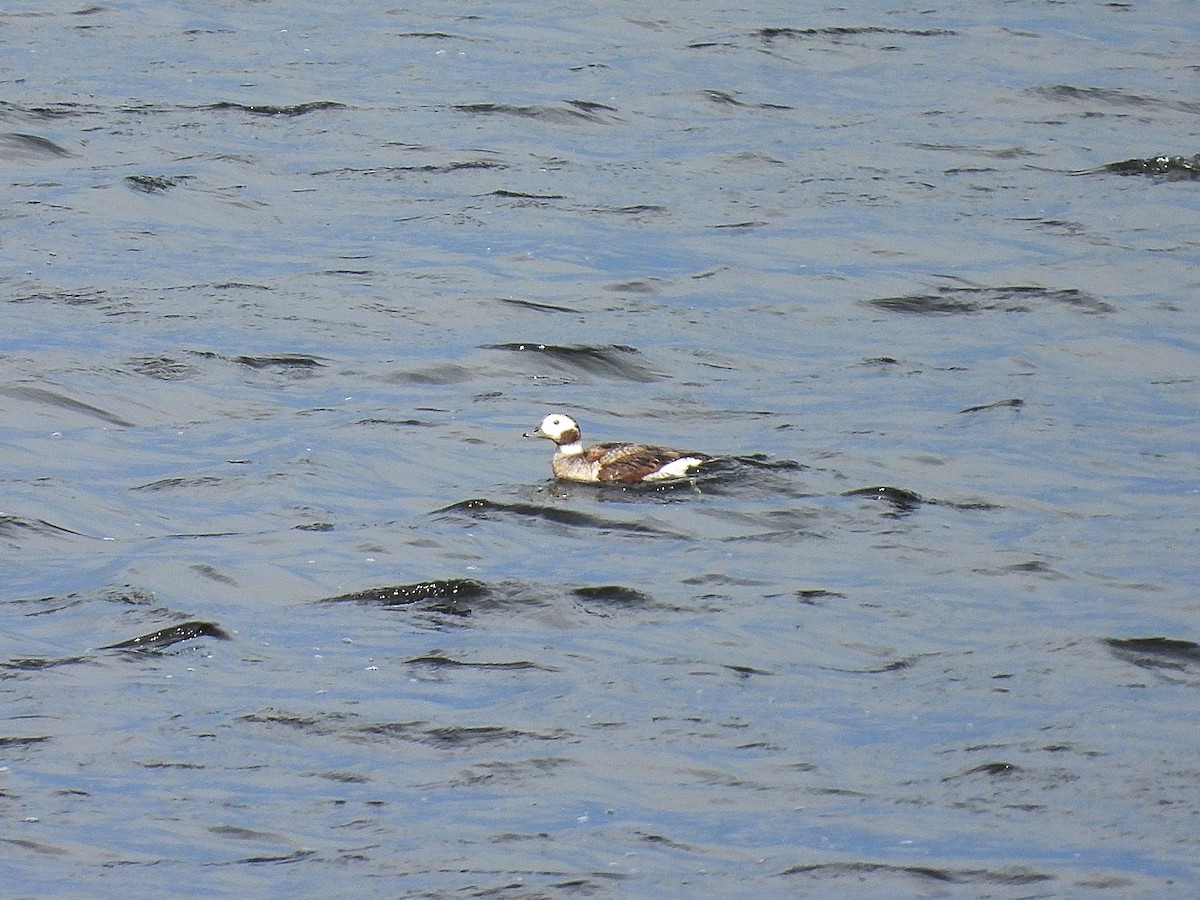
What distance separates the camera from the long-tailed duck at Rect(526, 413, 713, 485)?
1460cm

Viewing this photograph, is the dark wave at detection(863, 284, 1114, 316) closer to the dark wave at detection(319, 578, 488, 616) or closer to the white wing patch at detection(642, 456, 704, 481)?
the white wing patch at detection(642, 456, 704, 481)

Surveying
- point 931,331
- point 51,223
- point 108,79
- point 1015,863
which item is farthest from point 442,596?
point 108,79

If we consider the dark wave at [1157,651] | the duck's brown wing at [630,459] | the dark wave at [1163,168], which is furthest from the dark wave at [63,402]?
the dark wave at [1163,168]

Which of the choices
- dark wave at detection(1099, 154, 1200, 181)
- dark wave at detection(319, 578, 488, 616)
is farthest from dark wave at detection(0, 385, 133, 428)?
dark wave at detection(1099, 154, 1200, 181)

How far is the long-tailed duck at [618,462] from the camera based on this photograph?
47.9 ft

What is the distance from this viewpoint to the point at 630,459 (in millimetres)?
14797

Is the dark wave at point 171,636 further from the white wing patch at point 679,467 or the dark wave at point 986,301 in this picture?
the dark wave at point 986,301

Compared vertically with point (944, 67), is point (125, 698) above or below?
below

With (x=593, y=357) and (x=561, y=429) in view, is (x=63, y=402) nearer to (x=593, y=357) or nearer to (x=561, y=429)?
(x=561, y=429)

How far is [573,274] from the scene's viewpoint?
20.4m

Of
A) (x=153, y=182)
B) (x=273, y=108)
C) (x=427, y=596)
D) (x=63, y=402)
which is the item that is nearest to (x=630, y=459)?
(x=427, y=596)

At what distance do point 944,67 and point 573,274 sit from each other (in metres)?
8.96

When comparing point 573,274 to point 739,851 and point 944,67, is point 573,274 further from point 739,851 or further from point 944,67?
point 739,851

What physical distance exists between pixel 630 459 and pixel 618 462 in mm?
96
